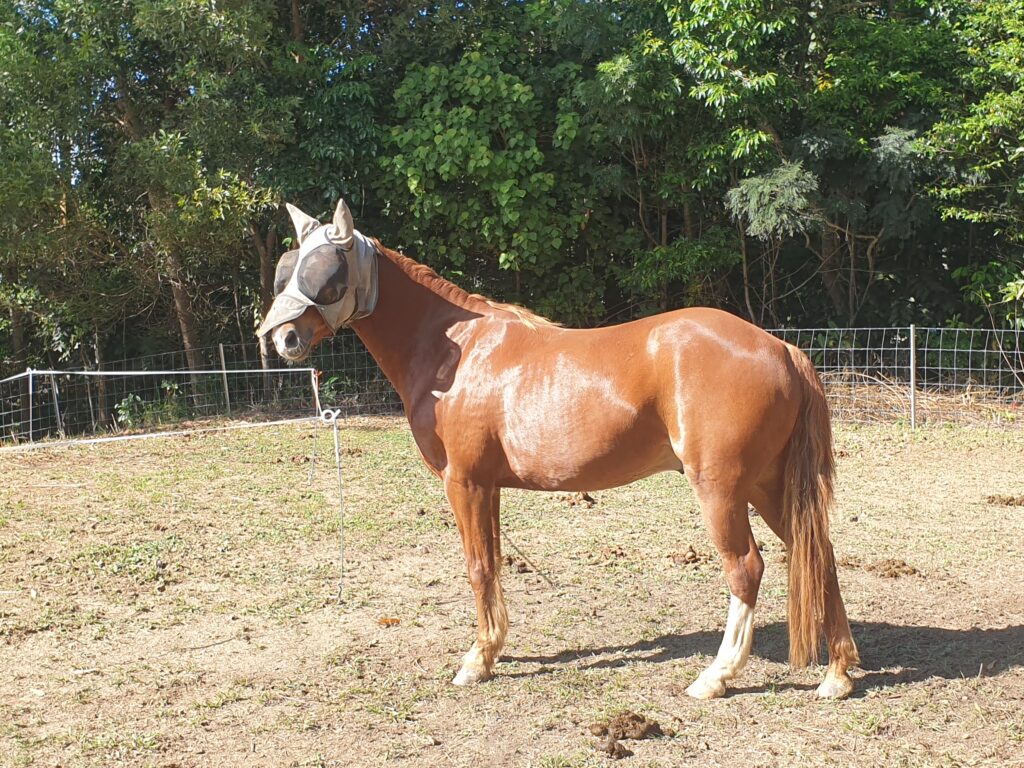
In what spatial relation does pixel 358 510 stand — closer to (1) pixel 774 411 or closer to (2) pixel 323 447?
(2) pixel 323 447

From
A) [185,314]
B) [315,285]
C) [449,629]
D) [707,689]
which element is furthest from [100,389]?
[707,689]

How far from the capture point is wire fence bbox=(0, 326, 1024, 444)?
10.8 meters

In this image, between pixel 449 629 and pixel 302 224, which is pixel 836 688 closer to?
pixel 449 629

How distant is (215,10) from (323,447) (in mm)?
5680

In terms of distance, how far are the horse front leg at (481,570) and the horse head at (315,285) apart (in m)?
0.89

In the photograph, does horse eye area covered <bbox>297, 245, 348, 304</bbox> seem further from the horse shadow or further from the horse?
the horse shadow

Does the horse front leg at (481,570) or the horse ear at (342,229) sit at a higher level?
the horse ear at (342,229)

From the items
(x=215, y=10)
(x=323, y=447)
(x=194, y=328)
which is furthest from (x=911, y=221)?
(x=194, y=328)

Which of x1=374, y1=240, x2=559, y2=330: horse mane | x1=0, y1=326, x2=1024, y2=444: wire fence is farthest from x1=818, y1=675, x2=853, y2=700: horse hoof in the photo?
x1=0, y1=326, x2=1024, y2=444: wire fence

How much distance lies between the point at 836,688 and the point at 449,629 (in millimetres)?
1911

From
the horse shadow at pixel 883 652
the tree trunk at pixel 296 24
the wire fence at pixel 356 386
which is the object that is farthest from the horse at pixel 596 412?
the tree trunk at pixel 296 24

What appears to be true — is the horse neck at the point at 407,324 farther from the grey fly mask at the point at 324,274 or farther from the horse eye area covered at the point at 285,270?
the horse eye area covered at the point at 285,270

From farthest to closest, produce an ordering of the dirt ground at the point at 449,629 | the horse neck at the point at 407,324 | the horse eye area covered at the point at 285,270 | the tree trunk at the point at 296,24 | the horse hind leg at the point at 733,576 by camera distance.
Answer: the tree trunk at the point at 296,24 → the horse neck at the point at 407,324 → the horse eye area covered at the point at 285,270 → the horse hind leg at the point at 733,576 → the dirt ground at the point at 449,629

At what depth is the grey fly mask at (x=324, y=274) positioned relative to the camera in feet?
12.6
